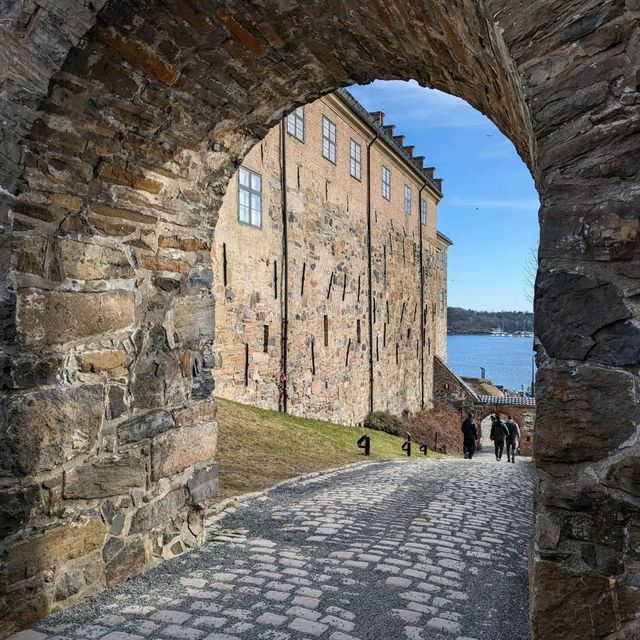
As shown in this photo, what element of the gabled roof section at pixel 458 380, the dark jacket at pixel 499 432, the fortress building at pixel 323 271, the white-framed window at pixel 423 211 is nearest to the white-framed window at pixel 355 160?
the fortress building at pixel 323 271

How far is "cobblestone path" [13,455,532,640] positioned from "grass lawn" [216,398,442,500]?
1.40m

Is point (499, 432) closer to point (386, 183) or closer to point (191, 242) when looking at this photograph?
point (386, 183)

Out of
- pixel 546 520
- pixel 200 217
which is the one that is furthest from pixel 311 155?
pixel 546 520

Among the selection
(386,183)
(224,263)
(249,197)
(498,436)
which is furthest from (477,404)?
(224,263)

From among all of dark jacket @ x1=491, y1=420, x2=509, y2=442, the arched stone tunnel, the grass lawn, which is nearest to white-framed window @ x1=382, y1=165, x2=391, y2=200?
dark jacket @ x1=491, y1=420, x2=509, y2=442

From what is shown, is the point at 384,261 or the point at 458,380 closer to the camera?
the point at 384,261

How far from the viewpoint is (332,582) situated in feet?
11.8

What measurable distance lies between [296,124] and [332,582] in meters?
13.5

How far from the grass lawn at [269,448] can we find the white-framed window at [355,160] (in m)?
9.03

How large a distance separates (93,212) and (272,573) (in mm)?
2554

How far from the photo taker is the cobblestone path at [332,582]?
9.73ft

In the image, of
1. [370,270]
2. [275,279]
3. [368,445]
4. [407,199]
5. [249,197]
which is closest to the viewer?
[368,445]

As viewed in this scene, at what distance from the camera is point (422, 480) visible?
320 inches

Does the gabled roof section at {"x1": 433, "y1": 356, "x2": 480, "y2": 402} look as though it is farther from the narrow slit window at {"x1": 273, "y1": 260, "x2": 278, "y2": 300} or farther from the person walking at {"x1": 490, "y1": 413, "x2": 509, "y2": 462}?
the narrow slit window at {"x1": 273, "y1": 260, "x2": 278, "y2": 300}
